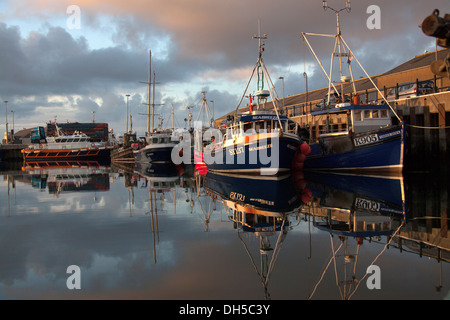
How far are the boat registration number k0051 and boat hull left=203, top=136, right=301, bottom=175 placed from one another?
3.39m

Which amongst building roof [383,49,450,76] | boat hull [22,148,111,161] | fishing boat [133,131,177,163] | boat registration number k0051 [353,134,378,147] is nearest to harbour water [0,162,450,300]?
boat registration number k0051 [353,134,378,147]

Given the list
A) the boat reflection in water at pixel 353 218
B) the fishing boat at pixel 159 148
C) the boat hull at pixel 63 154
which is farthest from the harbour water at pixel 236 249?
the boat hull at pixel 63 154

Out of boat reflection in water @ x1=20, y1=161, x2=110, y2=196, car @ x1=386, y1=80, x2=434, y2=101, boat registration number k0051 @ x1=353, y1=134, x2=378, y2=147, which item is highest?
car @ x1=386, y1=80, x2=434, y2=101

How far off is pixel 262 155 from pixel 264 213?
10.8 m

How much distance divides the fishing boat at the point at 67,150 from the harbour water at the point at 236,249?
58930mm

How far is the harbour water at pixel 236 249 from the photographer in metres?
5.68

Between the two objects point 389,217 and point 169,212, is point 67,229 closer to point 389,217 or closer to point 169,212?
point 169,212

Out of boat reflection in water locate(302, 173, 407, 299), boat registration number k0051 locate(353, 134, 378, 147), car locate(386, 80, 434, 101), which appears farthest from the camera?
car locate(386, 80, 434, 101)

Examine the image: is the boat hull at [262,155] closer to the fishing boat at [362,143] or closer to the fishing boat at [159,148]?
the fishing boat at [362,143]

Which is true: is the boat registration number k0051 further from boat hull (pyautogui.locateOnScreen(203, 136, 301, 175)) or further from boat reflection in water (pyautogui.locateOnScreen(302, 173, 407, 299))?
boat reflection in water (pyautogui.locateOnScreen(302, 173, 407, 299))

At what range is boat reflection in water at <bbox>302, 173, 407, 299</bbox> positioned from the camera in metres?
6.41

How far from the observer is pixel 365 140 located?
22.3m

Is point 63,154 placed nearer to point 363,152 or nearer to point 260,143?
point 260,143

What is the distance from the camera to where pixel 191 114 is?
6206 cm
